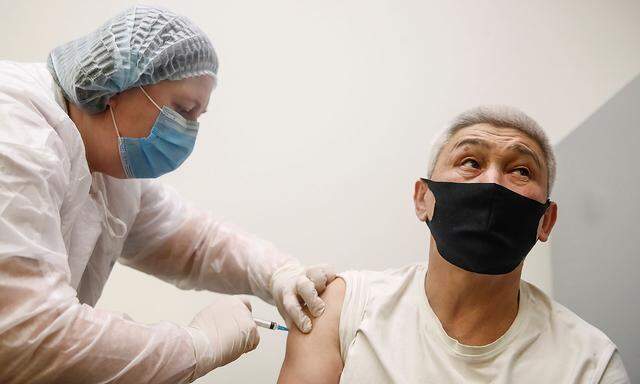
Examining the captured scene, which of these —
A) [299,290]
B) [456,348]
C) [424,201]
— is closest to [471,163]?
[424,201]

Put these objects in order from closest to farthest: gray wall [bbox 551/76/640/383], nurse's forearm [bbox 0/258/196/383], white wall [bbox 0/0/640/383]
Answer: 1. nurse's forearm [bbox 0/258/196/383]
2. gray wall [bbox 551/76/640/383]
3. white wall [bbox 0/0/640/383]

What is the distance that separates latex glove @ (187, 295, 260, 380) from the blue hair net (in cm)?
62

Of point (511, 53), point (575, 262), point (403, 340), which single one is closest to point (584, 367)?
point (403, 340)

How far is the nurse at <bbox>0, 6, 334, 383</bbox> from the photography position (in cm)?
92

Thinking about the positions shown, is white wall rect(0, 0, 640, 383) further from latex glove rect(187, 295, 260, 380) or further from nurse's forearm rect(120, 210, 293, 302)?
latex glove rect(187, 295, 260, 380)

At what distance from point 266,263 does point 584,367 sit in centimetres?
92

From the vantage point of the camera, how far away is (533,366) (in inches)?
43.8

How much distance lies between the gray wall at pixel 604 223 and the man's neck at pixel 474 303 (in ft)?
1.63

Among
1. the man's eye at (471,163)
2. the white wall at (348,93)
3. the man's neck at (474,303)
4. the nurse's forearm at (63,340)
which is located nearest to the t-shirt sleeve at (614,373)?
the man's neck at (474,303)

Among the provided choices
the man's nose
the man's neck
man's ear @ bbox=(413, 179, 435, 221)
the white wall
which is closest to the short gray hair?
man's ear @ bbox=(413, 179, 435, 221)

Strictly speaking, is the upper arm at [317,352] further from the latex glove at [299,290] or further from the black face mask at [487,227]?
the black face mask at [487,227]

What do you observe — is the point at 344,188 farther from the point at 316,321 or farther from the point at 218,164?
the point at 316,321

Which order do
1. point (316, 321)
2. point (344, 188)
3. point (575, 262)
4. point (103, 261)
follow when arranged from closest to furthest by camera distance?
point (316, 321) < point (103, 261) < point (575, 262) < point (344, 188)

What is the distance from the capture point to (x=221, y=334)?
1.20 metres
